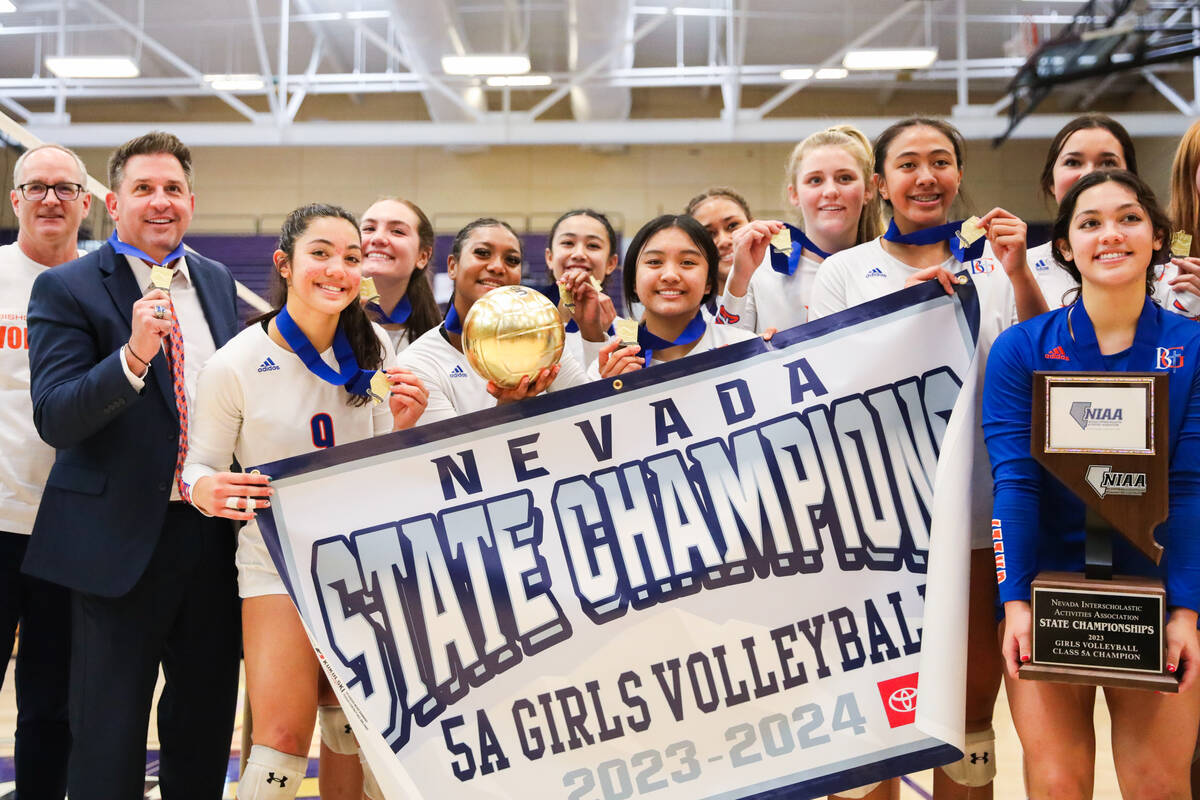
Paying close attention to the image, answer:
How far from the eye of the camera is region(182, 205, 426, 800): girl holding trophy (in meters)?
2.57

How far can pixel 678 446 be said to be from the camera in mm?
2662

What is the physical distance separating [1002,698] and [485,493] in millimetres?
5390

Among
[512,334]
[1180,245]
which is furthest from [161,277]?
[1180,245]

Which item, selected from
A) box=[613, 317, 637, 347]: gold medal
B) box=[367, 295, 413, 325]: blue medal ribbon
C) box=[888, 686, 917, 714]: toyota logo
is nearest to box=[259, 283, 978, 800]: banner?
box=[888, 686, 917, 714]: toyota logo

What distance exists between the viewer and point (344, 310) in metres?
2.88

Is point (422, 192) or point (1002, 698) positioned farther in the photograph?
point (422, 192)

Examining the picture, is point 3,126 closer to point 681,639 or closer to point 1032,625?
point 681,639

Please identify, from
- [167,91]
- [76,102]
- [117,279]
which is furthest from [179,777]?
[76,102]

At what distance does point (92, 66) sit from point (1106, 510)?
12575 millimetres

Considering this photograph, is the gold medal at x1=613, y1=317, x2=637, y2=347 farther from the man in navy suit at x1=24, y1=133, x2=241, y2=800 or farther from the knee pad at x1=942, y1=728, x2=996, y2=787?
the knee pad at x1=942, y1=728, x2=996, y2=787

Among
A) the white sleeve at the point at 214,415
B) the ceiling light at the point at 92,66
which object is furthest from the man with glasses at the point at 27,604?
the ceiling light at the point at 92,66

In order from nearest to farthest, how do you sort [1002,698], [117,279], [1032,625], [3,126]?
[1032,625] < [117,279] < [3,126] < [1002,698]

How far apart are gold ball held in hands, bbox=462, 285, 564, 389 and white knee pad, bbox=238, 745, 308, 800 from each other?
1.16 metres

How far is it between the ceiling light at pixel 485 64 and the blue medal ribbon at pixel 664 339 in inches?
349
